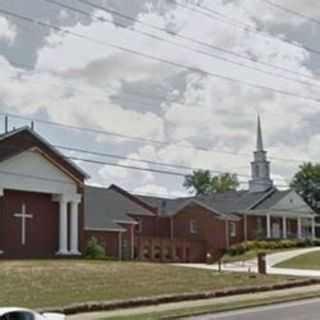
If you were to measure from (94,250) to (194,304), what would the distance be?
23.0 meters

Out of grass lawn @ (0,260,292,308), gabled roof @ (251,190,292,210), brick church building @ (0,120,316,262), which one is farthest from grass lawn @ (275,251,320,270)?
gabled roof @ (251,190,292,210)

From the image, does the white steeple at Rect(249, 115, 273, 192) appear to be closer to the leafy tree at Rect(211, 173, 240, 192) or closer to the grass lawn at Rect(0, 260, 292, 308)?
the leafy tree at Rect(211, 173, 240, 192)

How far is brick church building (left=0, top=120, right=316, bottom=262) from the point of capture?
1768 inches

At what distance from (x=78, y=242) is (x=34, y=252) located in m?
3.37

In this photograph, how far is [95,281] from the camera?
31266 millimetres

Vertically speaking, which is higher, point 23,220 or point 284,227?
point 284,227

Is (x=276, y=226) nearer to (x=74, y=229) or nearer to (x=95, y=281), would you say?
(x=74, y=229)

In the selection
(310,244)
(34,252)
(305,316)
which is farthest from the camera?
(310,244)

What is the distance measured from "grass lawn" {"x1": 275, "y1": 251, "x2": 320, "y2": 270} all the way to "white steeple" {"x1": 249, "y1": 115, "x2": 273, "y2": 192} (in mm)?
25998

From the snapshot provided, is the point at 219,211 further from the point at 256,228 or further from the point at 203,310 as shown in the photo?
the point at 203,310

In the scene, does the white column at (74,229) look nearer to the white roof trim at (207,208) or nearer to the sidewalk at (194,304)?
the sidewalk at (194,304)

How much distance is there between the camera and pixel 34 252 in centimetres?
4544

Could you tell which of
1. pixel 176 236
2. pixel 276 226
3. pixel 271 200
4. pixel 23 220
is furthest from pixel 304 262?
pixel 276 226

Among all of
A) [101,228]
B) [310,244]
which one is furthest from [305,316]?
[310,244]
